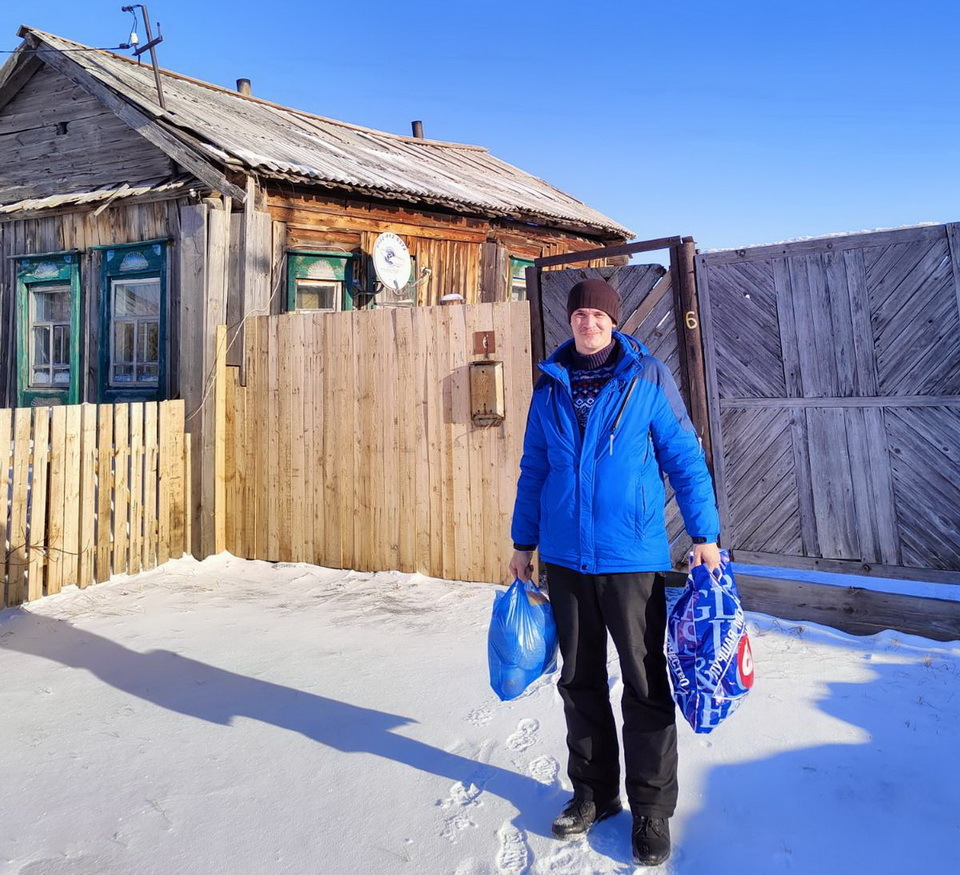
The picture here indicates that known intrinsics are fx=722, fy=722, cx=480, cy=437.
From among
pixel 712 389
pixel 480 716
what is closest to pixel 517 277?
pixel 712 389

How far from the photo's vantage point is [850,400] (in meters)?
4.49

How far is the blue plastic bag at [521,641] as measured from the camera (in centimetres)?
267

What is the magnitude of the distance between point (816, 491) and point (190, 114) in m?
8.44

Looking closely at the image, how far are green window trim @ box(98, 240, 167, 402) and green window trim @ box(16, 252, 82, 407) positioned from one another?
1.88 ft

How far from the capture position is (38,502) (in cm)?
527

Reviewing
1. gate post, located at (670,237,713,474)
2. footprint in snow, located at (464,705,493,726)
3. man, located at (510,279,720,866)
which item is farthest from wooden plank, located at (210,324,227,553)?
man, located at (510,279,720,866)

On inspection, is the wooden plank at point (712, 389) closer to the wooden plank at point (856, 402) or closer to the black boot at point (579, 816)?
the wooden plank at point (856, 402)

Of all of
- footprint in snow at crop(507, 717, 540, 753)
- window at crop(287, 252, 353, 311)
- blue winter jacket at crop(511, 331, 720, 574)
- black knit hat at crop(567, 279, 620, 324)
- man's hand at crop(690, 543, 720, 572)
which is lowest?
footprint in snow at crop(507, 717, 540, 753)

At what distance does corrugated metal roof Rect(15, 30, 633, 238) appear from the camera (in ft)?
27.1

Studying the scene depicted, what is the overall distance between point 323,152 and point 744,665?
991 cm

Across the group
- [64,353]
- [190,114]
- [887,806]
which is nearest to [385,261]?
[190,114]

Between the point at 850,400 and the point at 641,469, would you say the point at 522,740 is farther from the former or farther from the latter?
the point at 850,400

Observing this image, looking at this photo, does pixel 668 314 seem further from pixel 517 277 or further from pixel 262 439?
pixel 517 277

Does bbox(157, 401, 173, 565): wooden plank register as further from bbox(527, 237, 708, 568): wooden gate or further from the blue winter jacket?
the blue winter jacket
